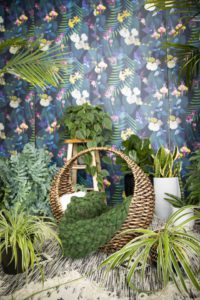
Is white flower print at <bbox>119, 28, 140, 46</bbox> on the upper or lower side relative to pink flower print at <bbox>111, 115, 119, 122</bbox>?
upper

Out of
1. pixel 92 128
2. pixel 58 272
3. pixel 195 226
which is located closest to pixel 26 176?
pixel 92 128

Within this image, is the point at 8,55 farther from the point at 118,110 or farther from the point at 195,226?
the point at 195,226

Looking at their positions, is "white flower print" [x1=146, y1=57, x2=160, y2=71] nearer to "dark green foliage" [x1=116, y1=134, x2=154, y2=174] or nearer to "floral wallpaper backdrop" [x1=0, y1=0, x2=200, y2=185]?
"floral wallpaper backdrop" [x1=0, y1=0, x2=200, y2=185]

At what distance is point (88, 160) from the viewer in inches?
93.4

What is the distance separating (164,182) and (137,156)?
37 cm

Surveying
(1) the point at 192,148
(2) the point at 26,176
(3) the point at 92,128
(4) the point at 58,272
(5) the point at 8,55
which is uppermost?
(5) the point at 8,55

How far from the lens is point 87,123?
2.43 m

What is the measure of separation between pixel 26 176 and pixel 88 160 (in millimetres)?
590

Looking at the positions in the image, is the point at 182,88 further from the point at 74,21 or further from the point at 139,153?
the point at 74,21

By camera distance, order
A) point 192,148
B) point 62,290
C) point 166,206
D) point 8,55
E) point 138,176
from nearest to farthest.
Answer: point 62,290, point 138,176, point 166,206, point 192,148, point 8,55

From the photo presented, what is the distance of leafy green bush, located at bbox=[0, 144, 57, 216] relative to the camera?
2.14 meters

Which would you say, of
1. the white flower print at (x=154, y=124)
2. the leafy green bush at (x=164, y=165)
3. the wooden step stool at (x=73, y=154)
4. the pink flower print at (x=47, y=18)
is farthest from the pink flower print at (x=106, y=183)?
the pink flower print at (x=47, y=18)

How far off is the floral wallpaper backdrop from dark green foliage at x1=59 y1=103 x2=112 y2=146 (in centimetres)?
31

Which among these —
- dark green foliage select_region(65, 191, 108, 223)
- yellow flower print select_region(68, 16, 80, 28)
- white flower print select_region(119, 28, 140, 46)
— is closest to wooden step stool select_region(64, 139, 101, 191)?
dark green foliage select_region(65, 191, 108, 223)
